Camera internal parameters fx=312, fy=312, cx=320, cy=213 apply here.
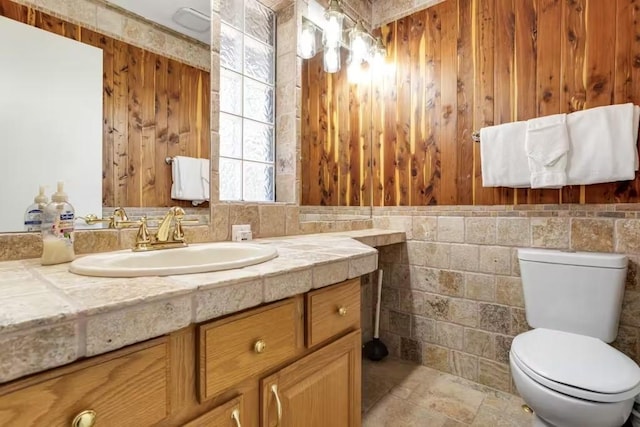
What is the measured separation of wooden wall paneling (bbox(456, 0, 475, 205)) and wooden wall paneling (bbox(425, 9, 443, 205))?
0.38 feet

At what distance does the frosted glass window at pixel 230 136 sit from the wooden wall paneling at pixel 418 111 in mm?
1115

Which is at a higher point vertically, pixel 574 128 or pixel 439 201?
pixel 574 128

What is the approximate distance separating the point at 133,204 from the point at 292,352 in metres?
0.80

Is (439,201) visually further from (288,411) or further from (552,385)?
(288,411)

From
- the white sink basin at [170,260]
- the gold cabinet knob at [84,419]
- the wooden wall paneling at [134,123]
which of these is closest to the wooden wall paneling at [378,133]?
the white sink basin at [170,260]

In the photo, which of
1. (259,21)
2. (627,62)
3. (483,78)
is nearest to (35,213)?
(259,21)

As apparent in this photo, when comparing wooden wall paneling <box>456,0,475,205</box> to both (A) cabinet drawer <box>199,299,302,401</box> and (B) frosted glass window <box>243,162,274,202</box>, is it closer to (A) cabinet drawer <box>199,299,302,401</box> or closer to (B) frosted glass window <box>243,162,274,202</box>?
(B) frosted glass window <box>243,162,274,202</box>

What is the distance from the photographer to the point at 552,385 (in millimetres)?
1076

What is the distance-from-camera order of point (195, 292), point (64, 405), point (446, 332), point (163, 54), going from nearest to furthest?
point (64, 405), point (195, 292), point (163, 54), point (446, 332)

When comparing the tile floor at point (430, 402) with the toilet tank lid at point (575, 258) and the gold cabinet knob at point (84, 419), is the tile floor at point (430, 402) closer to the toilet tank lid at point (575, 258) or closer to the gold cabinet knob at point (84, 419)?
the toilet tank lid at point (575, 258)

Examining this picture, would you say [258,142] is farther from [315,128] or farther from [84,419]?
[84,419]

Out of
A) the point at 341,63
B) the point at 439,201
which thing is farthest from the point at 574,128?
the point at 341,63

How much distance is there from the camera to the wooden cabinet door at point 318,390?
2.57ft

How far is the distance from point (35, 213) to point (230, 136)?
0.83 meters
